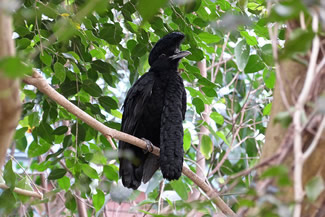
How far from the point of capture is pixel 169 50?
244cm

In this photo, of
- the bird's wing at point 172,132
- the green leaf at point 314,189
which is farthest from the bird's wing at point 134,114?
the green leaf at point 314,189

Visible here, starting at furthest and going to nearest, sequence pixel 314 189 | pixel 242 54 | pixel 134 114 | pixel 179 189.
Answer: pixel 134 114
pixel 179 189
pixel 242 54
pixel 314 189

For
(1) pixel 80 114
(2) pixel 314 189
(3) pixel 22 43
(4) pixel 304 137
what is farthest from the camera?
(3) pixel 22 43

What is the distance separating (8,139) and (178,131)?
4.98ft

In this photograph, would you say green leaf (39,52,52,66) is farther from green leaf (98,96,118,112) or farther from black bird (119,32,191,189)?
black bird (119,32,191,189)

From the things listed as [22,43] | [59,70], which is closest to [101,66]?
[59,70]

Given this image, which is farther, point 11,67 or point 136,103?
point 136,103

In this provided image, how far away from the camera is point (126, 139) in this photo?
1.82 m

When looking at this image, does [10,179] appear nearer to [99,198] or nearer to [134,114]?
[99,198]

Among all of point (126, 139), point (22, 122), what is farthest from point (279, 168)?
point (22, 122)

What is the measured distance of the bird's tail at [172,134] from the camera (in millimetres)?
2008

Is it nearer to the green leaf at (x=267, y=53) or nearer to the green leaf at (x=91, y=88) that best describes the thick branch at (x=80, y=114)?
the green leaf at (x=91, y=88)

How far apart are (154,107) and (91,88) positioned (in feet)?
1.74

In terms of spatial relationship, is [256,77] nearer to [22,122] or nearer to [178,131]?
[178,131]
